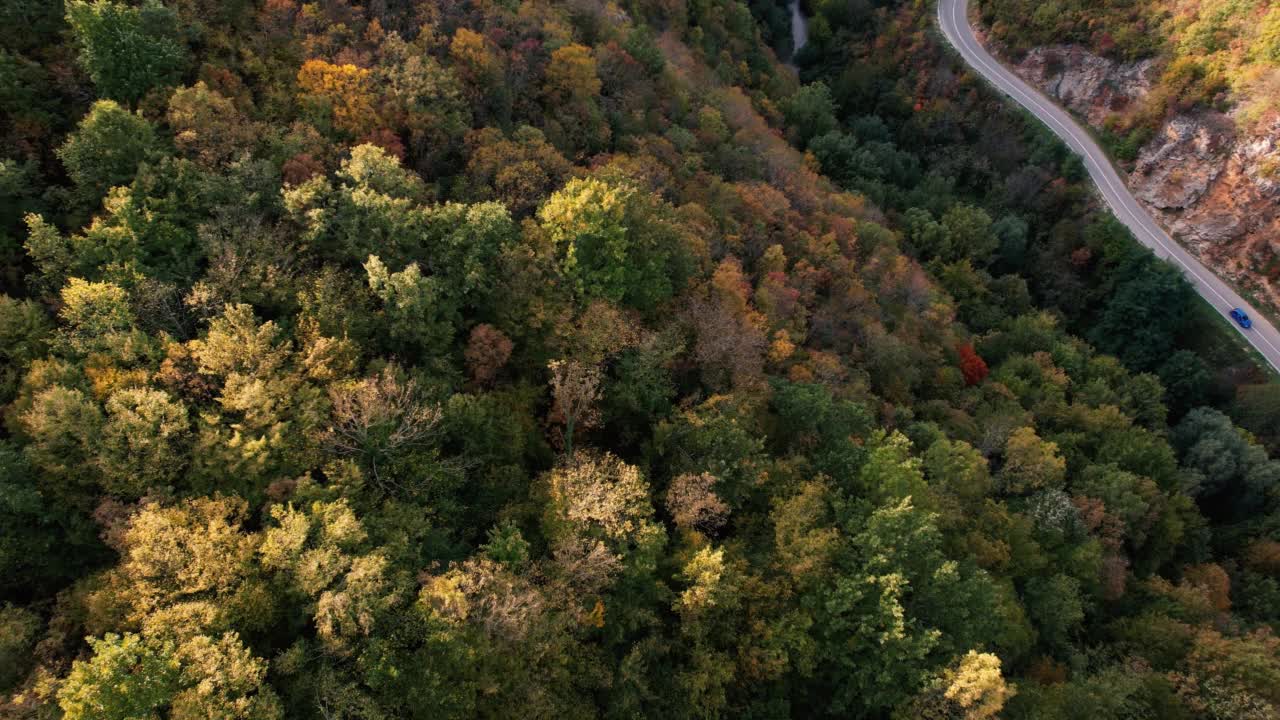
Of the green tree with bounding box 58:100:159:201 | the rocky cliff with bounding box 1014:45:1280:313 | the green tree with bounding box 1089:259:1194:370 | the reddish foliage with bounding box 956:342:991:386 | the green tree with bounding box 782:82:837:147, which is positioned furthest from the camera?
the green tree with bounding box 782:82:837:147

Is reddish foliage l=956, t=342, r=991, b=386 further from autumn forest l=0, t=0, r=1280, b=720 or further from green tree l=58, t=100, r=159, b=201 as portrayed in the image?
green tree l=58, t=100, r=159, b=201

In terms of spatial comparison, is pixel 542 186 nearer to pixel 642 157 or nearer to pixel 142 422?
pixel 642 157

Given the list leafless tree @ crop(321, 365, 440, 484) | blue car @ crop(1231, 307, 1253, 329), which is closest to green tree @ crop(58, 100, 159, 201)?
leafless tree @ crop(321, 365, 440, 484)

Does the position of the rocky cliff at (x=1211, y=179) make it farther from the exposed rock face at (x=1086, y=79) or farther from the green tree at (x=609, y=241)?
the green tree at (x=609, y=241)

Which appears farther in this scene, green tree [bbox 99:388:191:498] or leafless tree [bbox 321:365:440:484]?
leafless tree [bbox 321:365:440:484]

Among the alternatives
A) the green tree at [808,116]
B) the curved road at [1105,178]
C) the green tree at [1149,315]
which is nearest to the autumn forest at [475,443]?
the green tree at [1149,315]

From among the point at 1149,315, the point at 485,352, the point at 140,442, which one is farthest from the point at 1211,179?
the point at 140,442
